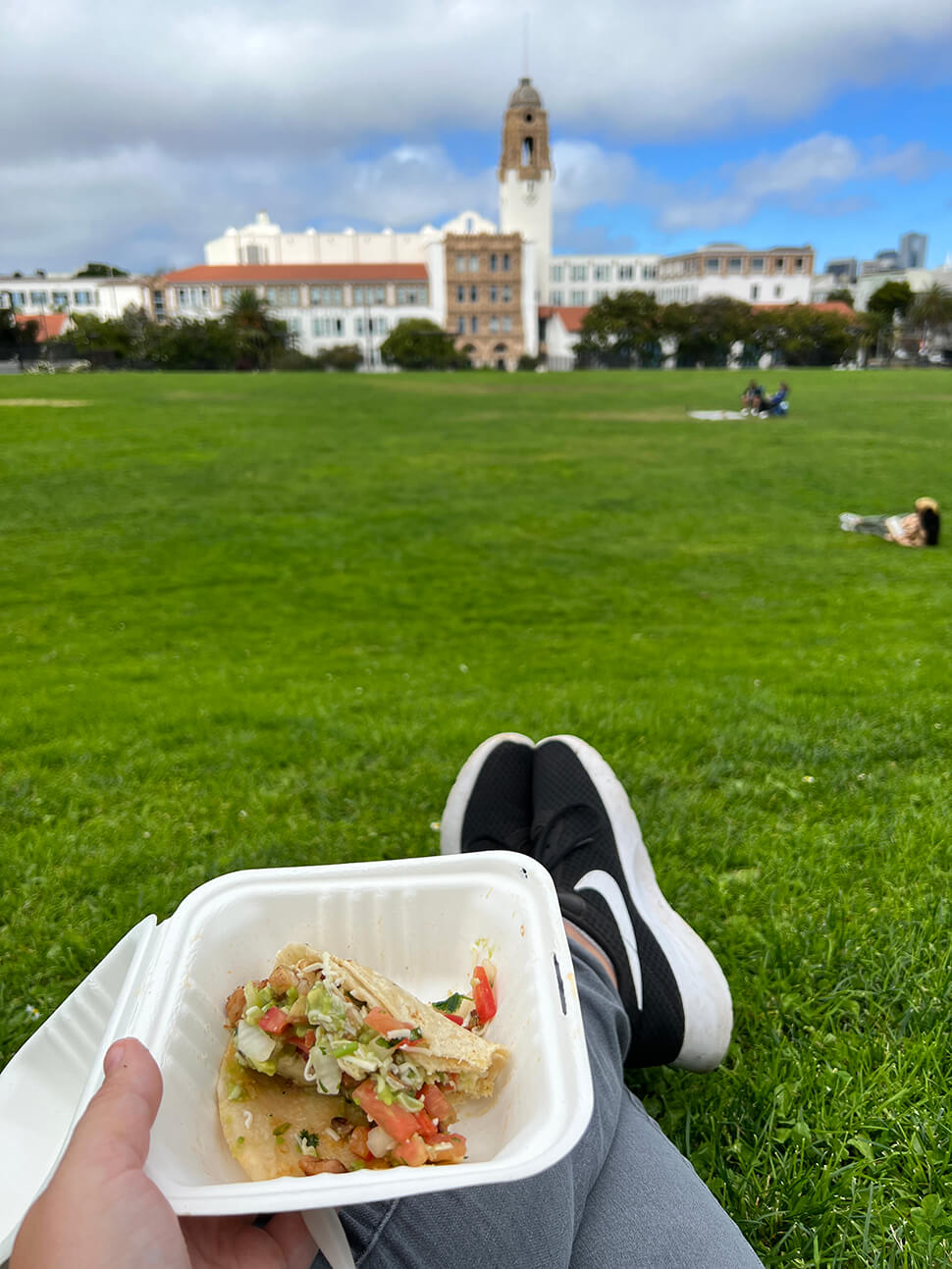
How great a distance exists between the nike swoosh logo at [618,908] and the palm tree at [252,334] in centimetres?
5648

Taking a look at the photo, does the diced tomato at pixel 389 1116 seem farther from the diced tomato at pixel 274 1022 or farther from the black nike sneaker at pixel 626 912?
the black nike sneaker at pixel 626 912

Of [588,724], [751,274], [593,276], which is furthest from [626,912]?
[593,276]

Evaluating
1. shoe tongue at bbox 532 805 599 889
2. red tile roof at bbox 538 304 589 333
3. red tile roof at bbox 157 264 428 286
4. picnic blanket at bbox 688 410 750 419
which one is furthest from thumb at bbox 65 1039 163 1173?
red tile roof at bbox 157 264 428 286

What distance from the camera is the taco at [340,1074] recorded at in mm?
1011

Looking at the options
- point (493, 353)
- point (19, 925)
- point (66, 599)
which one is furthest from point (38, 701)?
point (493, 353)

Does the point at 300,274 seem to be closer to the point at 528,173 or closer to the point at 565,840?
the point at 528,173

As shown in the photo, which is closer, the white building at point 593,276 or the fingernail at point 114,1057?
the fingernail at point 114,1057

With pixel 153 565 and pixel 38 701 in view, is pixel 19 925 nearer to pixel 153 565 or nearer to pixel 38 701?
pixel 38 701

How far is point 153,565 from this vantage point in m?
6.76

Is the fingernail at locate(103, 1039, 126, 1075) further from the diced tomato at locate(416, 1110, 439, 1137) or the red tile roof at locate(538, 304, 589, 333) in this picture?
the red tile roof at locate(538, 304, 589, 333)

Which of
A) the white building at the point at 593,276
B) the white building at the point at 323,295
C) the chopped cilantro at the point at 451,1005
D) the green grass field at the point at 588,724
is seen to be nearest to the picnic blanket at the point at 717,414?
the green grass field at the point at 588,724

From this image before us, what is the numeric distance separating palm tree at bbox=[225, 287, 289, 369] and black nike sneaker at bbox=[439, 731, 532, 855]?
56.0 m

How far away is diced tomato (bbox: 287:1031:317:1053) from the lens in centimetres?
107

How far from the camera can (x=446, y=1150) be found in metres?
0.99
